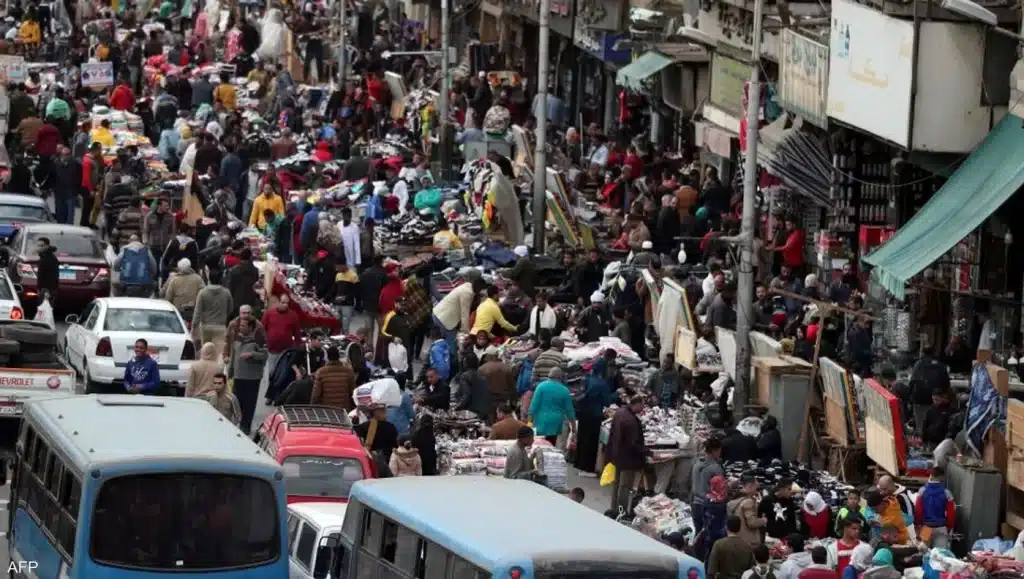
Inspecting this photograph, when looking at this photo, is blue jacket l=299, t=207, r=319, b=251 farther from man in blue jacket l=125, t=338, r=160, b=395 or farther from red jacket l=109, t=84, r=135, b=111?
red jacket l=109, t=84, r=135, b=111

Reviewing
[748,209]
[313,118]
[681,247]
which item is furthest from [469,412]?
[313,118]

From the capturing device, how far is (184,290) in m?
33.8

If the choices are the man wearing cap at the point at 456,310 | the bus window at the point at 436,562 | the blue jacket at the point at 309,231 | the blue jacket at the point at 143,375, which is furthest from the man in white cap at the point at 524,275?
the bus window at the point at 436,562

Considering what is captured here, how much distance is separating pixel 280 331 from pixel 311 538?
10.4m

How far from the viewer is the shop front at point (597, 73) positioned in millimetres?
48750

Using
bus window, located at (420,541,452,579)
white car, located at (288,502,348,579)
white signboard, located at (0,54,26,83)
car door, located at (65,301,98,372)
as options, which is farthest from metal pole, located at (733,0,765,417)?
white signboard, located at (0,54,26,83)

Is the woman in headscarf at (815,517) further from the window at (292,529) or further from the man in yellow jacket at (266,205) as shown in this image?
the man in yellow jacket at (266,205)

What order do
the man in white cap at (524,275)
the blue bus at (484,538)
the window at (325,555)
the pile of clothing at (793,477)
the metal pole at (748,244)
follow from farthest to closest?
the man in white cap at (524,275), the metal pole at (748,244), the pile of clothing at (793,477), the window at (325,555), the blue bus at (484,538)

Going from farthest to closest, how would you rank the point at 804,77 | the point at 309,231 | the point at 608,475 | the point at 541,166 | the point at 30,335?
the point at 541,166
the point at 309,231
the point at 804,77
the point at 30,335
the point at 608,475

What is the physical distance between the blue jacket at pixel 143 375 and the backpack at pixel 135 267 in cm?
738

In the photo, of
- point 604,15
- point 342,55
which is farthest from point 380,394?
point 342,55

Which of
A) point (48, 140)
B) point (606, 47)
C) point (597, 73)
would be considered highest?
point (606, 47)

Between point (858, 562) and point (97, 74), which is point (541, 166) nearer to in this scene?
point (97, 74)

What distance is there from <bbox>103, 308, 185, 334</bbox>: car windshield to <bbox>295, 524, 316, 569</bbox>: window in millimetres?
10898
